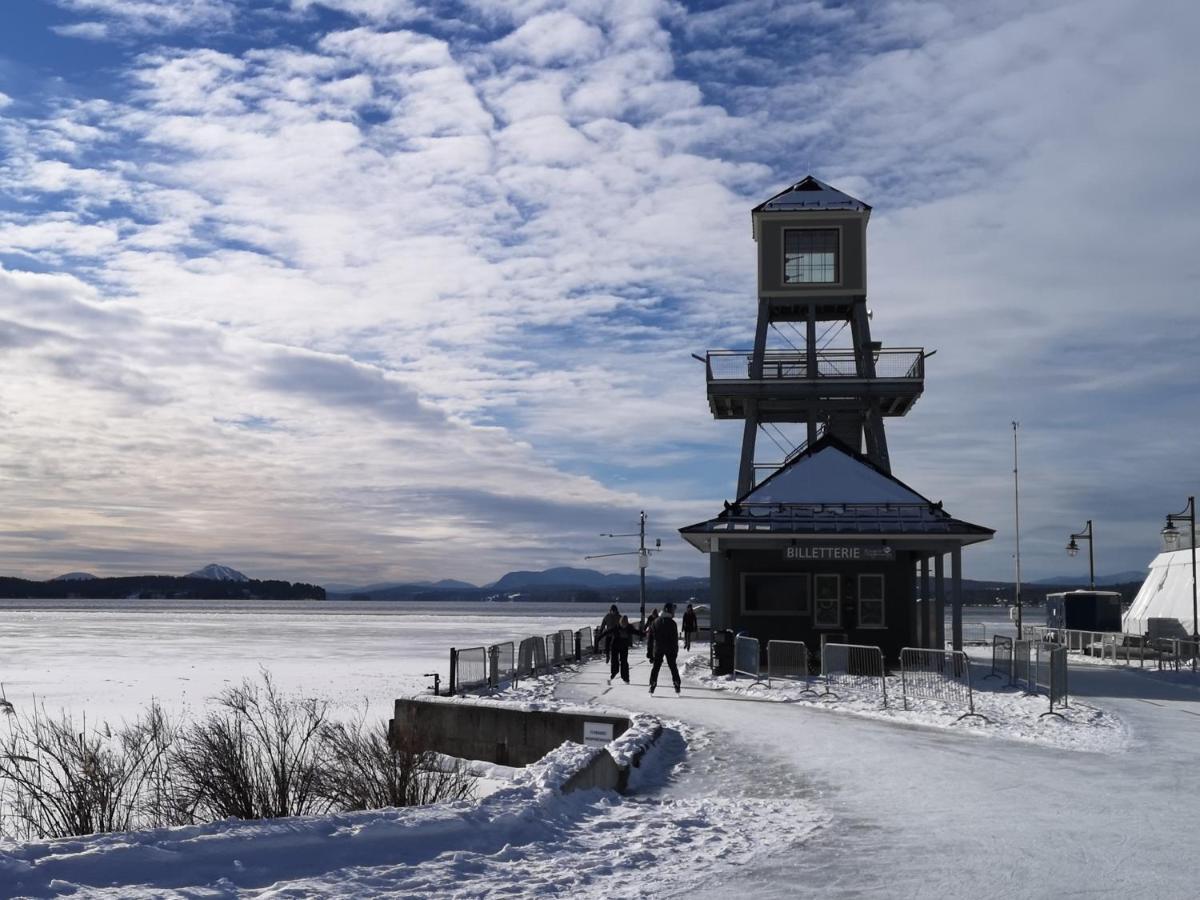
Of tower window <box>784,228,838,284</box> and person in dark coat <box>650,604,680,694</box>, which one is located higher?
tower window <box>784,228,838,284</box>

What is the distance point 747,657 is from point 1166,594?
35.8m

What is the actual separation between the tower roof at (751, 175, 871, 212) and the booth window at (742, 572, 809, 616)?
44.6 ft

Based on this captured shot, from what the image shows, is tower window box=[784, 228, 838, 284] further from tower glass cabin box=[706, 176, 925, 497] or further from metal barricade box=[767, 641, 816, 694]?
metal barricade box=[767, 641, 816, 694]

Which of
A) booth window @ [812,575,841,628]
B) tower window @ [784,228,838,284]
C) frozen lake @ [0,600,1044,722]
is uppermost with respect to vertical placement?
tower window @ [784,228,838,284]

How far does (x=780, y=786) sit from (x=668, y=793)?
4.24ft

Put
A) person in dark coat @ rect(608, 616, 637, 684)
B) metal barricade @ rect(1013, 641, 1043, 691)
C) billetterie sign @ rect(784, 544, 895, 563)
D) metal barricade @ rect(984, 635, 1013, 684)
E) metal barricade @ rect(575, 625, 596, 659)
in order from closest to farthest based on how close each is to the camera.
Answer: metal barricade @ rect(1013, 641, 1043, 691)
metal barricade @ rect(984, 635, 1013, 684)
person in dark coat @ rect(608, 616, 637, 684)
billetterie sign @ rect(784, 544, 895, 563)
metal barricade @ rect(575, 625, 596, 659)

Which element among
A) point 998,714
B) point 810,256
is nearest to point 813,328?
point 810,256

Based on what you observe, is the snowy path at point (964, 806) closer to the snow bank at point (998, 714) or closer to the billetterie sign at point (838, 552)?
the snow bank at point (998, 714)

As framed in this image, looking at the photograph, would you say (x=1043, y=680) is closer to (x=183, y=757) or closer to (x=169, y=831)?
(x=183, y=757)

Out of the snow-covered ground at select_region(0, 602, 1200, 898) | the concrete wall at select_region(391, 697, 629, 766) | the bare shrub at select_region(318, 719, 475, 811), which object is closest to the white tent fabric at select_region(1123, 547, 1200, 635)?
the snow-covered ground at select_region(0, 602, 1200, 898)

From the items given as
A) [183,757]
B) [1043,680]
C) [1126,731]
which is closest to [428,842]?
[183,757]

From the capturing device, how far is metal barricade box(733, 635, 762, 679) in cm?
2431

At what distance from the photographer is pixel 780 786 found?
40.7 feet

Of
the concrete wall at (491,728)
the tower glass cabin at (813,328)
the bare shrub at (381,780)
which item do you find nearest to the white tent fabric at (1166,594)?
the tower glass cabin at (813,328)
